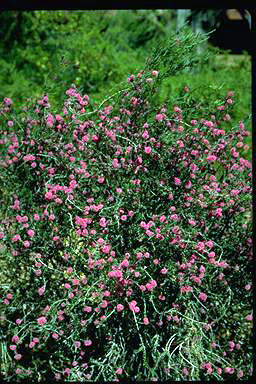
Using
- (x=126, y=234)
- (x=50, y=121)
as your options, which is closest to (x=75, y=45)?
(x=50, y=121)

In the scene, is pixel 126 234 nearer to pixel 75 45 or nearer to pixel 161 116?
pixel 161 116

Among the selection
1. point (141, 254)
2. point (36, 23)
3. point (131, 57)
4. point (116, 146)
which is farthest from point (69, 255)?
point (36, 23)

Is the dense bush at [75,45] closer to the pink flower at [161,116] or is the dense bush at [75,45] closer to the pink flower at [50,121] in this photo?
the pink flower at [50,121]

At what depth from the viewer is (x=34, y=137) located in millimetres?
2756

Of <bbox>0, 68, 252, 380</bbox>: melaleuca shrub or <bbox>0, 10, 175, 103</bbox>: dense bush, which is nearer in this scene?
<bbox>0, 68, 252, 380</bbox>: melaleuca shrub

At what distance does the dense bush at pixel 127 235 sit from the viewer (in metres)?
2.48

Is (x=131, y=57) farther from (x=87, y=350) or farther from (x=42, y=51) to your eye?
(x=87, y=350)

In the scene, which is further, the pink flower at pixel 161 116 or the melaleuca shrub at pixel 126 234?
the pink flower at pixel 161 116

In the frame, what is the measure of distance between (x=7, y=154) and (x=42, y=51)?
13.0 ft

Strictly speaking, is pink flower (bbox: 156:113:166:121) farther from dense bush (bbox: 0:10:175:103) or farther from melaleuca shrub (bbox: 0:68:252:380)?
dense bush (bbox: 0:10:175:103)

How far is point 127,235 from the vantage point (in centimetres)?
266

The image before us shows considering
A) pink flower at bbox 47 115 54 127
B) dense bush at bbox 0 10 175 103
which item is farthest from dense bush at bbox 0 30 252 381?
dense bush at bbox 0 10 175 103

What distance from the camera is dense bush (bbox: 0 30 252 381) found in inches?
97.8

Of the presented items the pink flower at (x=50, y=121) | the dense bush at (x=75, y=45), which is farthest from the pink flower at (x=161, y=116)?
the dense bush at (x=75, y=45)
